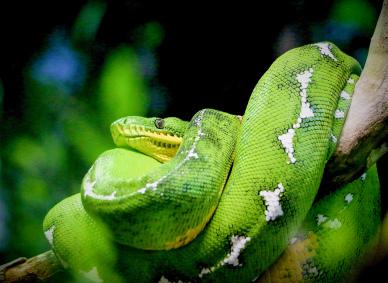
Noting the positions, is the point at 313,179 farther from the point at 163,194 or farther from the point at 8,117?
the point at 8,117

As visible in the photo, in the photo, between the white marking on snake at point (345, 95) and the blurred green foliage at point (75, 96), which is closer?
the blurred green foliage at point (75, 96)

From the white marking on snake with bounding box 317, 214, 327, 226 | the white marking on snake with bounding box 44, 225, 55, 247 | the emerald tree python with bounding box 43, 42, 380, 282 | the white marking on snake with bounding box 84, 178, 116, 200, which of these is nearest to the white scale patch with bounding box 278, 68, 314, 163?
the emerald tree python with bounding box 43, 42, 380, 282

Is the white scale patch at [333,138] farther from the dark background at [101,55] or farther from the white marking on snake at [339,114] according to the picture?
the dark background at [101,55]

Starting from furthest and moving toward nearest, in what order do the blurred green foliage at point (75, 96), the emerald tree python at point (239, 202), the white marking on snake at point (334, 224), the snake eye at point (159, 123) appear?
the snake eye at point (159, 123)
the white marking on snake at point (334, 224)
the emerald tree python at point (239, 202)
the blurred green foliage at point (75, 96)

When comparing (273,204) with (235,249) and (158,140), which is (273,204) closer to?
(235,249)

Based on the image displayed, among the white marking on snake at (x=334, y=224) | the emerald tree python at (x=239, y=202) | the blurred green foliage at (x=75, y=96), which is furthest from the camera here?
the white marking on snake at (x=334, y=224)

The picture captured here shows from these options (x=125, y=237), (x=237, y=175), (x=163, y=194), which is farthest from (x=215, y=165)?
(x=125, y=237)

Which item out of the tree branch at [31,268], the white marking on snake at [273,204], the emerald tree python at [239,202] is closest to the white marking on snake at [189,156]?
the emerald tree python at [239,202]
